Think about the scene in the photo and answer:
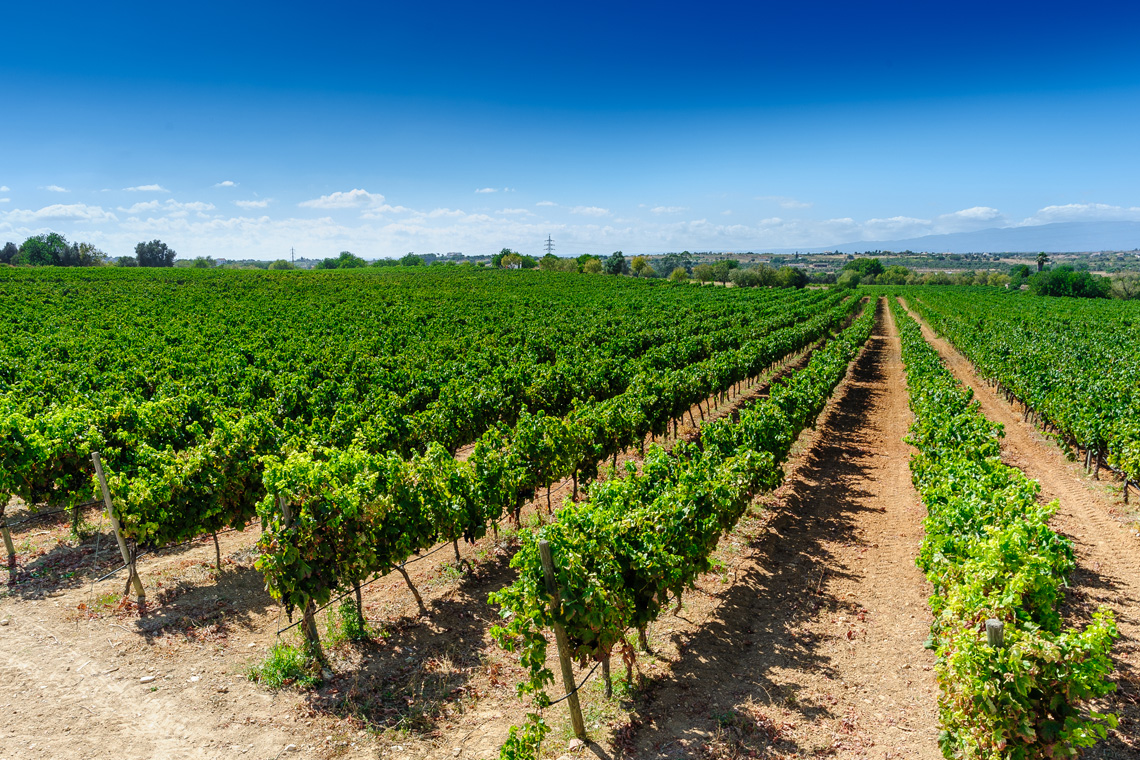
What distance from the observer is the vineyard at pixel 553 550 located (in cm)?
643

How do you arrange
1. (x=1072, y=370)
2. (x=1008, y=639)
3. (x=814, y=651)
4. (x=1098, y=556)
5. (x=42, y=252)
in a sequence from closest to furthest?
(x=1008, y=639)
(x=814, y=651)
(x=1098, y=556)
(x=1072, y=370)
(x=42, y=252)

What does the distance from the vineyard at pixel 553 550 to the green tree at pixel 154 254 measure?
115 m

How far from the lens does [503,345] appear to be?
32.3m

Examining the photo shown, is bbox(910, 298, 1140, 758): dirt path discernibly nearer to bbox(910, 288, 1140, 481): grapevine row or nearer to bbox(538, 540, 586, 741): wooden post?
bbox(910, 288, 1140, 481): grapevine row

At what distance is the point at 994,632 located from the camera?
17.4 ft

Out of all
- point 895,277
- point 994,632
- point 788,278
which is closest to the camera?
point 994,632

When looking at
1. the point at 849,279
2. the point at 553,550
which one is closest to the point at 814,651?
the point at 553,550

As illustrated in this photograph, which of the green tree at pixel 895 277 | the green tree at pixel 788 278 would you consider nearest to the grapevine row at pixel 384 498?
the green tree at pixel 788 278

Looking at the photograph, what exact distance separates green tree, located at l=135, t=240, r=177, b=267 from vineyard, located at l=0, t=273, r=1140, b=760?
11486cm

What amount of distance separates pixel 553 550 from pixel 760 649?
420 cm

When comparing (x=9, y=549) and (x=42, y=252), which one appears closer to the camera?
(x=9, y=549)

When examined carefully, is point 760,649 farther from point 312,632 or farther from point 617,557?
point 312,632

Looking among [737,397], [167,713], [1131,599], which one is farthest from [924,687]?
[737,397]

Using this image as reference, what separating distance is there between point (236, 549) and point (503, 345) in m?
21.6
